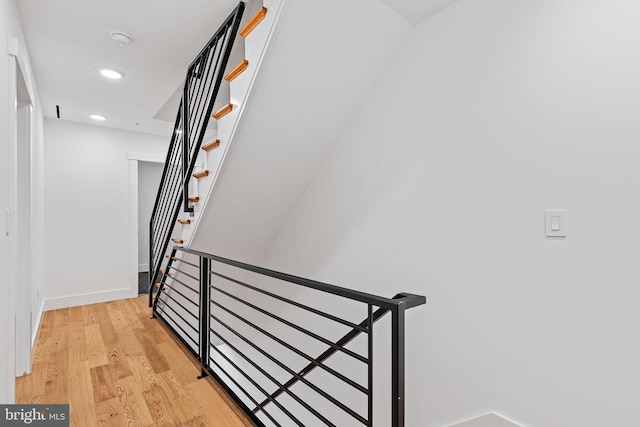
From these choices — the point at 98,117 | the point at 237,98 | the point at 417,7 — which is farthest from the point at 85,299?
the point at 417,7

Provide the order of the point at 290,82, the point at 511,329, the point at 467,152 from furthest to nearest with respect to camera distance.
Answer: the point at 290,82 < the point at 467,152 < the point at 511,329

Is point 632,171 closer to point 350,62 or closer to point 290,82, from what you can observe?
point 350,62

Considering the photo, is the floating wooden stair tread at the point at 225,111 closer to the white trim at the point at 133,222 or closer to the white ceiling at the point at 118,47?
the white ceiling at the point at 118,47

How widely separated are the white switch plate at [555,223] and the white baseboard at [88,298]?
474cm

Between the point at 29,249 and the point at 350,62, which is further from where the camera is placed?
the point at 29,249

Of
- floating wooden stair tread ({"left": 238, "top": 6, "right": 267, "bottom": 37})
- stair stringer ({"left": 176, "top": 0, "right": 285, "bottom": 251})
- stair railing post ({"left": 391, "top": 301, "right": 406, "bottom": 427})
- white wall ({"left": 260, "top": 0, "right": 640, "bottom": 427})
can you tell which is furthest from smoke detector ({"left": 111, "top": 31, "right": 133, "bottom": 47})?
stair railing post ({"left": 391, "top": 301, "right": 406, "bottom": 427})

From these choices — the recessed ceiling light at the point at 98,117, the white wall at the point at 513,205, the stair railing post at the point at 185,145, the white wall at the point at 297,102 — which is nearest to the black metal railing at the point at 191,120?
the stair railing post at the point at 185,145

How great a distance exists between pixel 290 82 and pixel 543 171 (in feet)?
4.24

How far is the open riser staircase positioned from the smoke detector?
0.44 m

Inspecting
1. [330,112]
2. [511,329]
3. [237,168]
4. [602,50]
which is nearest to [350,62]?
[330,112]

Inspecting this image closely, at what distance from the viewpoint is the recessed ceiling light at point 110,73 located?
2.66 meters

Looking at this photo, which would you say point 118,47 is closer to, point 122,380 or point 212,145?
point 212,145

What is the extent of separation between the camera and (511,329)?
4.82ft

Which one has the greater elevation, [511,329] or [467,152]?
[467,152]
